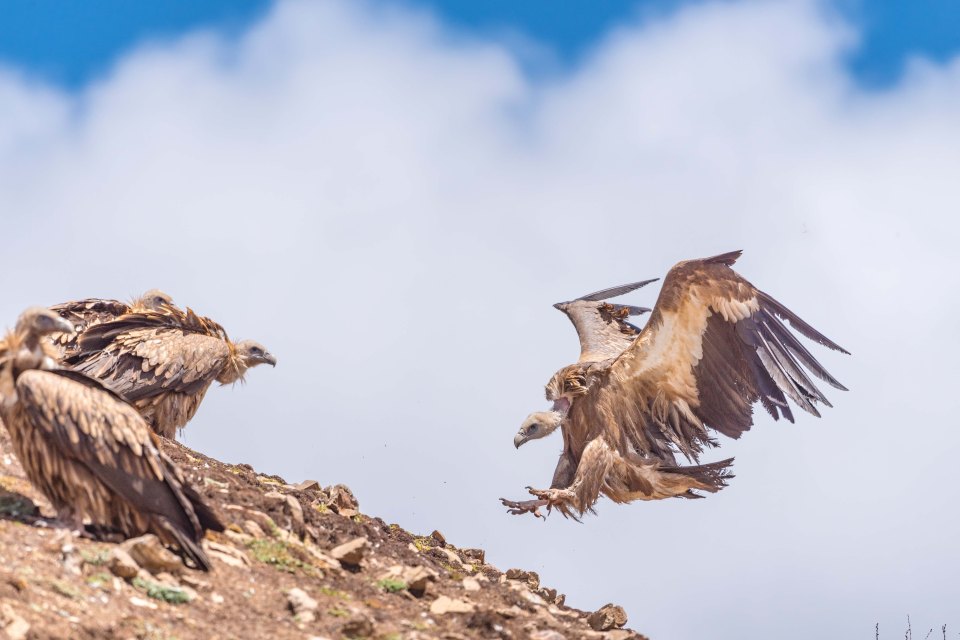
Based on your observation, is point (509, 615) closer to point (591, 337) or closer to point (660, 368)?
point (660, 368)

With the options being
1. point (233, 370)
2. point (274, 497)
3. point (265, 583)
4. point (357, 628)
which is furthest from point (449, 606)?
point (233, 370)

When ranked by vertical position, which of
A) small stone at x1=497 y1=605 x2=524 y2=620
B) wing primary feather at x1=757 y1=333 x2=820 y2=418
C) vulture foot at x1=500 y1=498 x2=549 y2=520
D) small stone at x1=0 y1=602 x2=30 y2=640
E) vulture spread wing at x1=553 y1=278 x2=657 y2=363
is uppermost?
vulture spread wing at x1=553 y1=278 x2=657 y2=363

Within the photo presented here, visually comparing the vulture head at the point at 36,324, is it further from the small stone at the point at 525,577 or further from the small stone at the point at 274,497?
the small stone at the point at 525,577

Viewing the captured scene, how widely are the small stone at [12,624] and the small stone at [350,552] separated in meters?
2.94

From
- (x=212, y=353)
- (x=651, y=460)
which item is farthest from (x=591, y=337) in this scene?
(x=212, y=353)

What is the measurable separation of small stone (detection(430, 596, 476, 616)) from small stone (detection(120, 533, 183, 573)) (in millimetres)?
1834

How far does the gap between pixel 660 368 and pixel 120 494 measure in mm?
6314

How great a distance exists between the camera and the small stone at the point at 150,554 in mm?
7590

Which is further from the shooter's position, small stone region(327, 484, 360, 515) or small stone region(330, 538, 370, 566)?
small stone region(327, 484, 360, 515)

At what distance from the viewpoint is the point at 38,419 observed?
25.7 feet

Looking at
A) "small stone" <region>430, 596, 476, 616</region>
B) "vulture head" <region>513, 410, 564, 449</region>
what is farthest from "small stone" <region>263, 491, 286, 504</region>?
"vulture head" <region>513, 410, 564, 449</region>

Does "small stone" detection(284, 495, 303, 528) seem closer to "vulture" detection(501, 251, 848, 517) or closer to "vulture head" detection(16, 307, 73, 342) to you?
"vulture head" detection(16, 307, 73, 342)

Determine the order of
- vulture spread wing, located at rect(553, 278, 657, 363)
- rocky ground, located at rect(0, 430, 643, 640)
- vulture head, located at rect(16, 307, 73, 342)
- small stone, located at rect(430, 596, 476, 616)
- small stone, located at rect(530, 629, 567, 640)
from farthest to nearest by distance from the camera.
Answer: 1. vulture spread wing, located at rect(553, 278, 657, 363)
2. small stone, located at rect(430, 596, 476, 616)
3. small stone, located at rect(530, 629, 567, 640)
4. vulture head, located at rect(16, 307, 73, 342)
5. rocky ground, located at rect(0, 430, 643, 640)

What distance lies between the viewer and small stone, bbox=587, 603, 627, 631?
9.70 m
